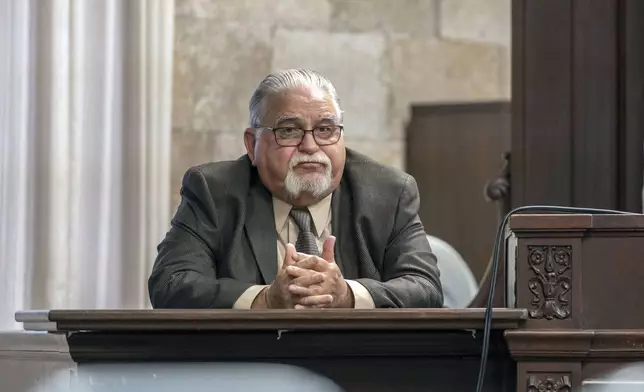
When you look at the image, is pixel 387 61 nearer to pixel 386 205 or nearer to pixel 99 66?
pixel 99 66

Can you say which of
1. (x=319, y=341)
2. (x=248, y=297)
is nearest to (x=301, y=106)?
(x=248, y=297)

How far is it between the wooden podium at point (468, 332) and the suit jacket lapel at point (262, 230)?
0.80m

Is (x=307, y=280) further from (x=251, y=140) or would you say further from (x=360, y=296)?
(x=251, y=140)

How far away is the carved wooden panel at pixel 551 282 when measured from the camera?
279cm

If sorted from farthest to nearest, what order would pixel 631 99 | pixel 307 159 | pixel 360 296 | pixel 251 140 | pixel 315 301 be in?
pixel 631 99
pixel 251 140
pixel 307 159
pixel 360 296
pixel 315 301

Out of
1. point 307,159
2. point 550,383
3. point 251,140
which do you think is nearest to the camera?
point 550,383

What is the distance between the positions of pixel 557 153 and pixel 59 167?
6.30ft

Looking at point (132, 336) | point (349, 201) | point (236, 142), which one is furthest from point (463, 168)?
point (132, 336)

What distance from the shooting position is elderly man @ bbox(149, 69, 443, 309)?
3689 mm

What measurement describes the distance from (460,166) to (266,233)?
13.8ft

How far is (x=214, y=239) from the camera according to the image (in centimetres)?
371

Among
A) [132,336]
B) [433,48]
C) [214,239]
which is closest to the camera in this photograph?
[132,336]

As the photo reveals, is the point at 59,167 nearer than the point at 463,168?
Yes

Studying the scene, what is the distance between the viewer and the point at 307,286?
3.27 m
